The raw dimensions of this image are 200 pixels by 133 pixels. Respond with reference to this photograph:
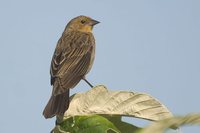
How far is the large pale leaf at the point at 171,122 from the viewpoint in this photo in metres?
0.69

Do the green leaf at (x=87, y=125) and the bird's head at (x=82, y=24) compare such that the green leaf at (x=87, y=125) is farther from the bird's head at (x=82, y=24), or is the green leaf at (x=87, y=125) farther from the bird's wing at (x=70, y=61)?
the bird's head at (x=82, y=24)

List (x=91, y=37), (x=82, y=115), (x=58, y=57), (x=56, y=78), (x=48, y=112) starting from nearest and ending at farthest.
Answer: (x=82, y=115)
(x=48, y=112)
(x=56, y=78)
(x=58, y=57)
(x=91, y=37)

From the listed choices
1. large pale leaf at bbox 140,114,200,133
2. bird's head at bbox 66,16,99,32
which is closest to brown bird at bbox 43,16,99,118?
bird's head at bbox 66,16,99,32

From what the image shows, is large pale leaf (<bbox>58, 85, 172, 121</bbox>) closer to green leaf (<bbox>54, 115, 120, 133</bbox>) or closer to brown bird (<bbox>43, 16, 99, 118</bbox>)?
green leaf (<bbox>54, 115, 120, 133</bbox>)

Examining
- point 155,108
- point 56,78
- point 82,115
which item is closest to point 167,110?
point 155,108

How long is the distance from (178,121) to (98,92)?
82.6 inches

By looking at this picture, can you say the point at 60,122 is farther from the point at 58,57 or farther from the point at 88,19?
the point at 88,19

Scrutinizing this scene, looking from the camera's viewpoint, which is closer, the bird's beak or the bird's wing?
the bird's wing

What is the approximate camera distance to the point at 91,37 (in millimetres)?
6949

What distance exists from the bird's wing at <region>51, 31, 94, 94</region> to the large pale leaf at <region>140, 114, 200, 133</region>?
4.24 meters

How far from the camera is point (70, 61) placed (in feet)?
19.0

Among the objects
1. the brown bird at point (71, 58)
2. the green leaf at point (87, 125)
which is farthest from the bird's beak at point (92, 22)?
the green leaf at point (87, 125)

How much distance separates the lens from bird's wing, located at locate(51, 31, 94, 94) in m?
5.20

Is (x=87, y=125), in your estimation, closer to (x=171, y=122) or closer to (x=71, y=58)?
(x=171, y=122)
